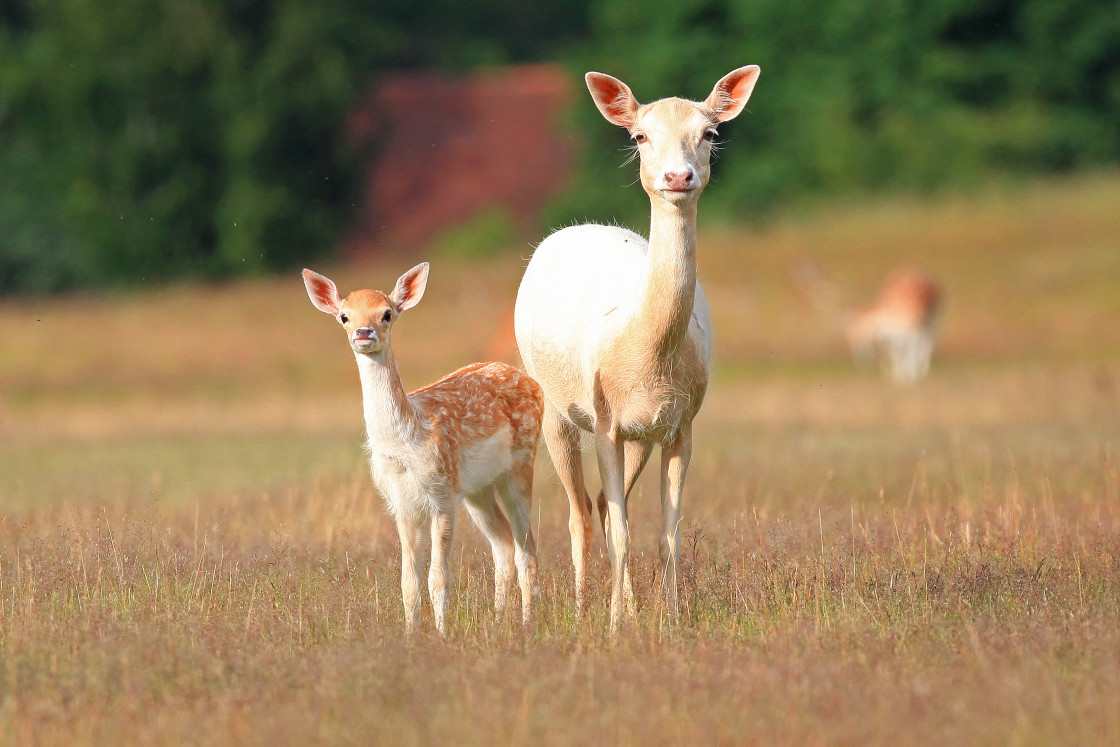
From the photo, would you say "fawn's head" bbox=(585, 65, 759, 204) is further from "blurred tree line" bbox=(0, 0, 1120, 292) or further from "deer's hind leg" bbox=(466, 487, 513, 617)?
"blurred tree line" bbox=(0, 0, 1120, 292)


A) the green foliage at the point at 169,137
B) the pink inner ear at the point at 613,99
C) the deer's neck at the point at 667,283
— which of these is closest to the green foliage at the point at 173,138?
the green foliage at the point at 169,137

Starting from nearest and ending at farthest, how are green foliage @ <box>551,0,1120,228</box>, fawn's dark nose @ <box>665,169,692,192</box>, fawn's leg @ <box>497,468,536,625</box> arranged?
fawn's dark nose @ <box>665,169,692,192</box>
fawn's leg @ <box>497,468,536,625</box>
green foliage @ <box>551,0,1120,228</box>

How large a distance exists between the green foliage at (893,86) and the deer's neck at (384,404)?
32.7m

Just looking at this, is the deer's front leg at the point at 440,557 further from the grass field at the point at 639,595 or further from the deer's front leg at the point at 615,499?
the deer's front leg at the point at 615,499

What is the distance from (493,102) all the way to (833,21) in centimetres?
1528

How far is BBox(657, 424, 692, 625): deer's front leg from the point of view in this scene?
7.62 meters

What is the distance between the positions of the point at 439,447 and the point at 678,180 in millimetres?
1756

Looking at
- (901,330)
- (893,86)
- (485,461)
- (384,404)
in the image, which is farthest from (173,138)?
(384,404)

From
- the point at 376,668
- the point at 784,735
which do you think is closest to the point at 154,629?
the point at 376,668

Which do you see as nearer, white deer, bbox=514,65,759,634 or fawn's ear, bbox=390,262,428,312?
white deer, bbox=514,65,759,634

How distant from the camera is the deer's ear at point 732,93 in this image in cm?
746

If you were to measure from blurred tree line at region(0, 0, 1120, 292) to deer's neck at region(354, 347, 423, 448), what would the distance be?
3262 centimetres

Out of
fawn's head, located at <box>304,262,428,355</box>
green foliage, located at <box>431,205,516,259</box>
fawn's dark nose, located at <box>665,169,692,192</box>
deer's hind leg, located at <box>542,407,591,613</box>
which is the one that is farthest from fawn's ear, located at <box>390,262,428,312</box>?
green foliage, located at <box>431,205,516,259</box>

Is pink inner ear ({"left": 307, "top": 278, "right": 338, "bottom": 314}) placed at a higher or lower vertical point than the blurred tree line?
lower
